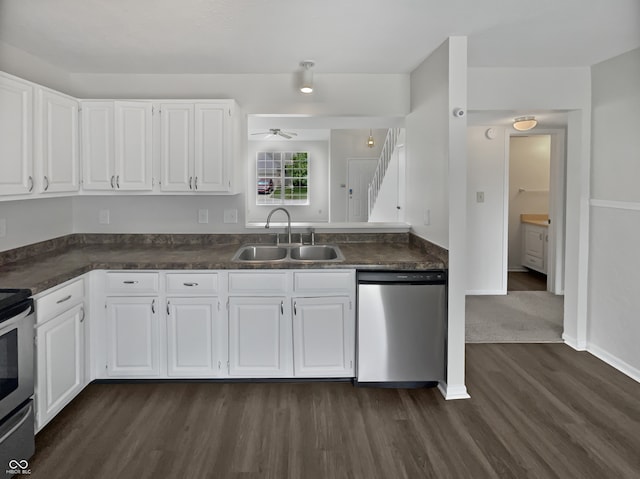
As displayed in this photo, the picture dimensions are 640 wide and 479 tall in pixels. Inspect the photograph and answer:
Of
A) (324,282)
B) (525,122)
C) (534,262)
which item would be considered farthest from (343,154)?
(324,282)

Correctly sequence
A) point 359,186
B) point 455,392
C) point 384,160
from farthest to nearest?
point 359,186 < point 384,160 < point 455,392

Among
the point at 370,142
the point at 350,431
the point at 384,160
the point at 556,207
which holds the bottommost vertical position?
the point at 350,431

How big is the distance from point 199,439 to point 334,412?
2.65 feet

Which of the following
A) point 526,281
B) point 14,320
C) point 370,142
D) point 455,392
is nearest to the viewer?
point 14,320

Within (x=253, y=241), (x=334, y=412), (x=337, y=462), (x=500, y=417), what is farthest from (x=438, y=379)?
(x=253, y=241)

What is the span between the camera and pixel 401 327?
10.2 feet

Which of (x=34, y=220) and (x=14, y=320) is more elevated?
(x=34, y=220)

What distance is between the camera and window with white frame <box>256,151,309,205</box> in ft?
32.6

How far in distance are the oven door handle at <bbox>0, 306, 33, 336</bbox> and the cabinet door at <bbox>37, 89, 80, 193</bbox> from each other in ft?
3.42

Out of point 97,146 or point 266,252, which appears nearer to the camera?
point 97,146

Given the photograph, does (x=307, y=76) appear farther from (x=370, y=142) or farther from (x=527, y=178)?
(x=370, y=142)

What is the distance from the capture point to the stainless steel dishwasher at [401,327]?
3084 millimetres

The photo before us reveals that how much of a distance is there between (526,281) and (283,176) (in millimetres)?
5378

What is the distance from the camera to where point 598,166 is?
371cm
